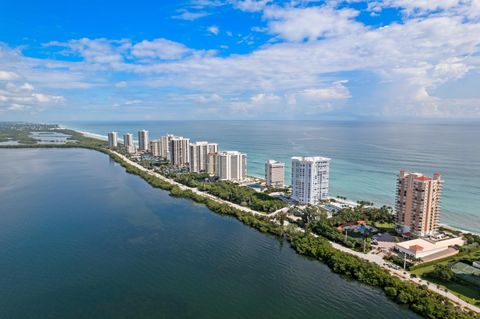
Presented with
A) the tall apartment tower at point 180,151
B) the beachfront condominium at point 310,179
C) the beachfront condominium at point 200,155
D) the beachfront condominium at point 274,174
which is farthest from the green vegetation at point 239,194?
the tall apartment tower at point 180,151

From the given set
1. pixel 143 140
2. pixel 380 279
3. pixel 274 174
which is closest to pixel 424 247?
pixel 380 279

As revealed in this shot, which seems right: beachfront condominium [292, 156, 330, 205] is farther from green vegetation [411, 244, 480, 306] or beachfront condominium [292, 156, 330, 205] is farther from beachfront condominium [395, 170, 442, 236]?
green vegetation [411, 244, 480, 306]

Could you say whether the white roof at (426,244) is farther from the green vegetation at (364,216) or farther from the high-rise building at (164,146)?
the high-rise building at (164,146)

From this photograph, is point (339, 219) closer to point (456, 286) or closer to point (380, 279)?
point (380, 279)

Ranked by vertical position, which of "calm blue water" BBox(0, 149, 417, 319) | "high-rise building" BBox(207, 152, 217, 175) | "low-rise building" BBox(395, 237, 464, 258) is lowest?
"calm blue water" BBox(0, 149, 417, 319)

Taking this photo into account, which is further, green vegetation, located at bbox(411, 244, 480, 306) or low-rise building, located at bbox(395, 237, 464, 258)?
low-rise building, located at bbox(395, 237, 464, 258)

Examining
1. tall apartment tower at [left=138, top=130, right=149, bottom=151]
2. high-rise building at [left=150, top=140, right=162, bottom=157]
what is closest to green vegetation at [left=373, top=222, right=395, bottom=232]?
high-rise building at [left=150, top=140, right=162, bottom=157]
